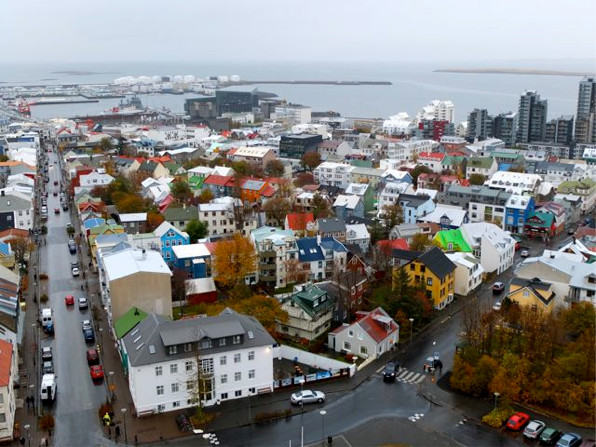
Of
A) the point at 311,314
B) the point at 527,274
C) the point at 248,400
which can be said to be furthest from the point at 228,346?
the point at 527,274

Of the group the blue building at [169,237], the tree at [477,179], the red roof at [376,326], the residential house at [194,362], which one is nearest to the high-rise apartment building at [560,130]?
the tree at [477,179]

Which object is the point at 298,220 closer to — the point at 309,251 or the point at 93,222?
the point at 309,251

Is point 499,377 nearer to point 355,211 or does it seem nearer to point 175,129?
point 355,211

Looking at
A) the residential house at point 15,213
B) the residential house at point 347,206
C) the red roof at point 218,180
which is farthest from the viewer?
the red roof at point 218,180

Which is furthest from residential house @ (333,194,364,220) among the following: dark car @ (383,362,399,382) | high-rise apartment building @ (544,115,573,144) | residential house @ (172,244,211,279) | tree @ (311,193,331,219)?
high-rise apartment building @ (544,115,573,144)

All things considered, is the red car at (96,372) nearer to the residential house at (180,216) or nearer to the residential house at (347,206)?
the residential house at (180,216)

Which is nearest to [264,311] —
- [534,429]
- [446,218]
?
[534,429]
